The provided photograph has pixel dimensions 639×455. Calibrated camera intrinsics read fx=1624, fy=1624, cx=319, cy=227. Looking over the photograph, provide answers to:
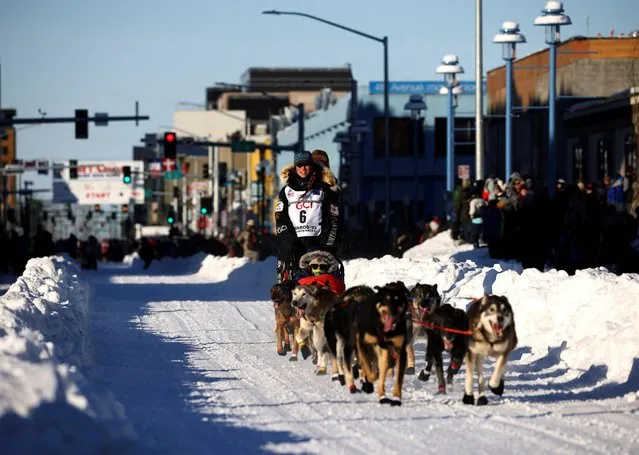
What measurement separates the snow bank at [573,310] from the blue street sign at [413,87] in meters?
68.6

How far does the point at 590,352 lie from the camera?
14.4 m

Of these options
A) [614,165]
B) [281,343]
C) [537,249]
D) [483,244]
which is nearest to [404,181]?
[614,165]

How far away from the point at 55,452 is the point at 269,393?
4.47m

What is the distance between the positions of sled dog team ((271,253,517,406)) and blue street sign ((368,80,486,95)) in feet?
249

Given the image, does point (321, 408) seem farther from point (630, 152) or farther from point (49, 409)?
point (630, 152)

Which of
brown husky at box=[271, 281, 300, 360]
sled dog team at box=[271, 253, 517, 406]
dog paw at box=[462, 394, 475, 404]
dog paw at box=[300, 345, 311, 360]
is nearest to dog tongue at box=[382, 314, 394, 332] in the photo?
sled dog team at box=[271, 253, 517, 406]

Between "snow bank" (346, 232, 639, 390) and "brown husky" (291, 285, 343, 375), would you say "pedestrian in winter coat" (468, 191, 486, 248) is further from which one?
"brown husky" (291, 285, 343, 375)

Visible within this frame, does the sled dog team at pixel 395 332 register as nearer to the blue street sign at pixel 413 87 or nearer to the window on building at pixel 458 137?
the window on building at pixel 458 137

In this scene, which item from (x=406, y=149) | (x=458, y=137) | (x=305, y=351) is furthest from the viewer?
(x=406, y=149)

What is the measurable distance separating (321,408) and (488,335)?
1.32 meters

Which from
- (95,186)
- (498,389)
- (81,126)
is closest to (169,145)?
(81,126)

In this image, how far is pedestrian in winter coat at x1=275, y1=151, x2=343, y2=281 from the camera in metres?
15.9

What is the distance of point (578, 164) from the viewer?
53469 millimetres

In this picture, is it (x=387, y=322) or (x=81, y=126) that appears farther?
(x=81, y=126)
